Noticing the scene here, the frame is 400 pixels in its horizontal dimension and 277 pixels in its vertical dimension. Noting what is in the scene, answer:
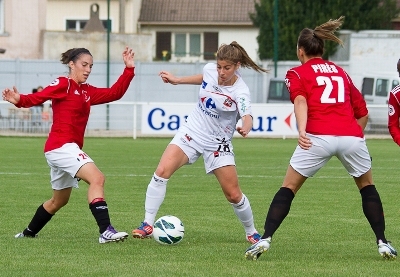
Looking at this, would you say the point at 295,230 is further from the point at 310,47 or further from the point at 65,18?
the point at 65,18

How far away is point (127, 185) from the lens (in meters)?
15.8

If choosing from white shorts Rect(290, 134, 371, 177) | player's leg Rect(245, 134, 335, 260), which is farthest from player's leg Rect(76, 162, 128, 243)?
white shorts Rect(290, 134, 371, 177)

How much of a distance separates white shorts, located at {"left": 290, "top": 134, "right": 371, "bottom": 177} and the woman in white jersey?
3.84 ft

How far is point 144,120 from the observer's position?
2900 centimetres

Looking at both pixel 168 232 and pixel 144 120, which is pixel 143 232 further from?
pixel 144 120

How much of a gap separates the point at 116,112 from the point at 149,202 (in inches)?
873

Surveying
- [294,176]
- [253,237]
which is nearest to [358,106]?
[294,176]

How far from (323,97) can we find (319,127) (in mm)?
240

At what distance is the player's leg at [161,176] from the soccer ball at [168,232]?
20 cm

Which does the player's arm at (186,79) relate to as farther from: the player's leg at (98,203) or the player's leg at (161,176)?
the player's leg at (98,203)

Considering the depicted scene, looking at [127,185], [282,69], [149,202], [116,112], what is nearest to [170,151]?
[149,202]

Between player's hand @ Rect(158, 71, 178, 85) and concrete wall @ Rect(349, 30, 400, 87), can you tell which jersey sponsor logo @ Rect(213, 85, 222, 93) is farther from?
concrete wall @ Rect(349, 30, 400, 87)

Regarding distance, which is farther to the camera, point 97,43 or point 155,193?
point 97,43

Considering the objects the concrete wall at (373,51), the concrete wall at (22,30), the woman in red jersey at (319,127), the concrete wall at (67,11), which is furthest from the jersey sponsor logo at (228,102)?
the concrete wall at (67,11)
